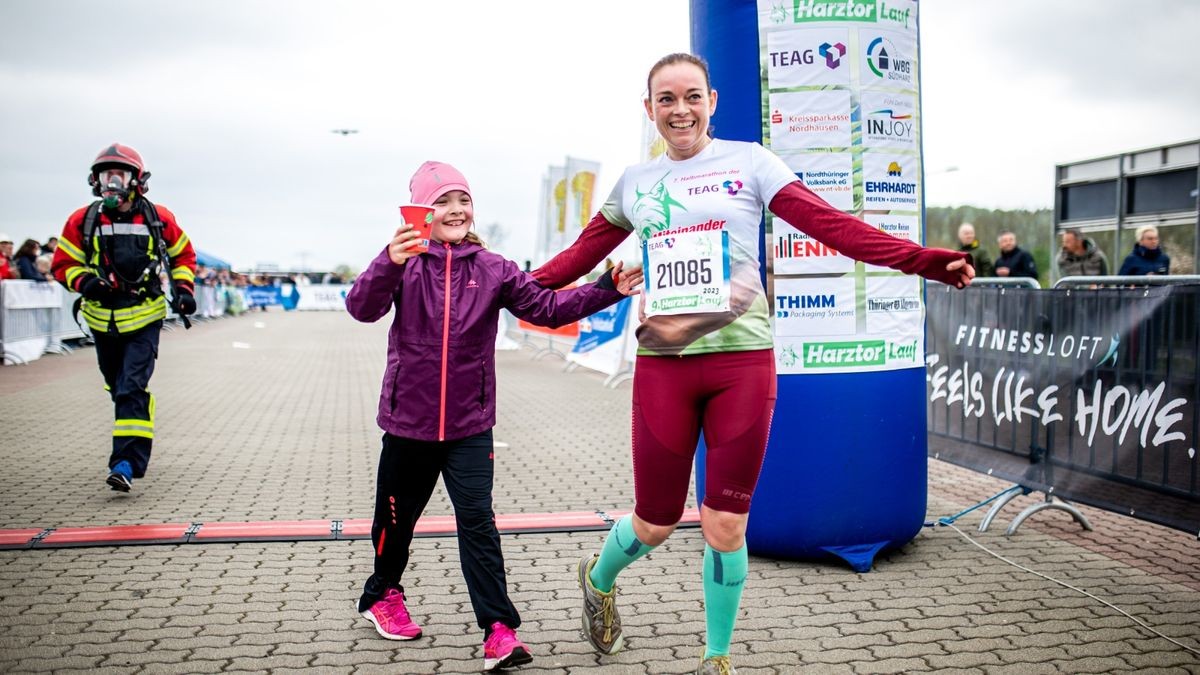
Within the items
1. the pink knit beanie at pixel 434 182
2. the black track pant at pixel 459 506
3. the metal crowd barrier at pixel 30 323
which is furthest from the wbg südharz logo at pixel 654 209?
the metal crowd barrier at pixel 30 323

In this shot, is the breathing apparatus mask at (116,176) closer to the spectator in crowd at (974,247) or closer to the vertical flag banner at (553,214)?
the spectator in crowd at (974,247)

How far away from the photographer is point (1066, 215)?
17328mm

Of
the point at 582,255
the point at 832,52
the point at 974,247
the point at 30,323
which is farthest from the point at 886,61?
the point at 30,323

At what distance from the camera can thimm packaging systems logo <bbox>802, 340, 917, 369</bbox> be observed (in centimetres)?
481

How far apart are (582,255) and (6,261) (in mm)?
16878

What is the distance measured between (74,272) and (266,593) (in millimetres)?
3052

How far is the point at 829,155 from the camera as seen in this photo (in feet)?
15.8

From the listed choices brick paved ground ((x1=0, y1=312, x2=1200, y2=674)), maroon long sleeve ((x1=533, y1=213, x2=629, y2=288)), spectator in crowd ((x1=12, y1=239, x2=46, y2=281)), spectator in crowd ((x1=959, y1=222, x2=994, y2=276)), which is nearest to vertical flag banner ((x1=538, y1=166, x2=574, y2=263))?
spectator in crowd ((x1=959, y1=222, x2=994, y2=276))

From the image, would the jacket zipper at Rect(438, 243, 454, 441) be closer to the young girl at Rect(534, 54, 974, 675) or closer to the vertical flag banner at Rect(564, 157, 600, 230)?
the young girl at Rect(534, 54, 974, 675)

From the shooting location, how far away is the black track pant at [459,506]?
3643 mm

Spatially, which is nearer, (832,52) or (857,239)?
(857,239)

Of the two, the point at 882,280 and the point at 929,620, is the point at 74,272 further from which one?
the point at 929,620

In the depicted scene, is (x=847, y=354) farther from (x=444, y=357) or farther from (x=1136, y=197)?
(x=1136, y=197)

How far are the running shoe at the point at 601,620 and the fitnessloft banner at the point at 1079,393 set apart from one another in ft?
9.51
